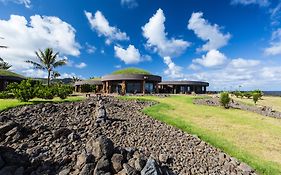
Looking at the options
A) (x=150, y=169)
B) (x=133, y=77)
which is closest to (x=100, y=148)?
(x=150, y=169)

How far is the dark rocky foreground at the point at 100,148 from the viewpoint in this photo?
8602 mm

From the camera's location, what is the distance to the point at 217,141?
12.8m

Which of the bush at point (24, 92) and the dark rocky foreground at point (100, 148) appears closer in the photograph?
the dark rocky foreground at point (100, 148)

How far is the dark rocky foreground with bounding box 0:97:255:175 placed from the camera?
860cm

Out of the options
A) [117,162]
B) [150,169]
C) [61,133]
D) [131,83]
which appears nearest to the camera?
[150,169]

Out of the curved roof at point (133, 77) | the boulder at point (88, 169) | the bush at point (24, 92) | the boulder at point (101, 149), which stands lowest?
the boulder at point (88, 169)

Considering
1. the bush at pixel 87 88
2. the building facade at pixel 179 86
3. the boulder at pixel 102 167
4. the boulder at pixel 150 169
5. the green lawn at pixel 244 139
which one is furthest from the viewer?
the building facade at pixel 179 86

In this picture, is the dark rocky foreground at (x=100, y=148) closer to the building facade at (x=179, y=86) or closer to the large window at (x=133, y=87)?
the large window at (x=133, y=87)

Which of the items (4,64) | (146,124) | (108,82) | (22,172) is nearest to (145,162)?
(22,172)

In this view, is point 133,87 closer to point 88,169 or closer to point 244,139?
point 244,139

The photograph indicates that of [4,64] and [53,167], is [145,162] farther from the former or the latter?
[4,64]

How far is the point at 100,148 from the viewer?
9117 mm

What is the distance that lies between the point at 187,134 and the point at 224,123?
5763 millimetres

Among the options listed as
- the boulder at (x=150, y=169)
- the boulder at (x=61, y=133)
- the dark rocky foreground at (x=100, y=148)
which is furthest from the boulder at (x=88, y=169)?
the boulder at (x=61, y=133)
